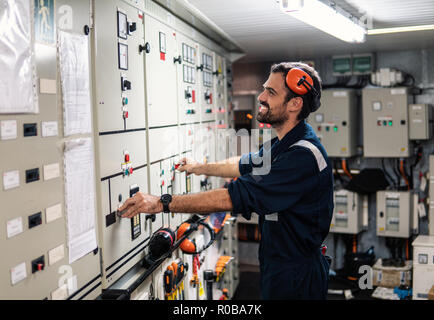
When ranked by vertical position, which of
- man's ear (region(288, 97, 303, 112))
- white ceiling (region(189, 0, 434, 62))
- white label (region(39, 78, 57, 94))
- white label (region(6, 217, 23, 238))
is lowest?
white label (region(6, 217, 23, 238))

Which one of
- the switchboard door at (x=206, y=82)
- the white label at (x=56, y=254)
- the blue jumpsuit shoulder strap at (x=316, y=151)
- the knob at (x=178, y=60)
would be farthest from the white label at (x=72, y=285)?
the switchboard door at (x=206, y=82)

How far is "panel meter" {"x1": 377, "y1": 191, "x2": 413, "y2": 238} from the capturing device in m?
6.51

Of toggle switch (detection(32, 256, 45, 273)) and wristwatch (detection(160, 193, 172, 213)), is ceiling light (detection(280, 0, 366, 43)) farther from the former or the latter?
toggle switch (detection(32, 256, 45, 273))

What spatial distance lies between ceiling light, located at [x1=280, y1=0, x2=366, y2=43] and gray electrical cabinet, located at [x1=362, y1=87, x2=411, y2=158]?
93.8 inches

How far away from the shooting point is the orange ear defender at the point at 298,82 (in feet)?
8.52


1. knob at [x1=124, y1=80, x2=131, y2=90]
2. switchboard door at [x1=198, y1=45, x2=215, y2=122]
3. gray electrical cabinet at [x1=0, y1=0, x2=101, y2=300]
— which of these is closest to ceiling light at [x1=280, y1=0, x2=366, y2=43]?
knob at [x1=124, y1=80, x2=131, y2=90]

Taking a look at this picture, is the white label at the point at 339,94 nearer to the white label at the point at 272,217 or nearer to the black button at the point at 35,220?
the white label at the point at 272,217

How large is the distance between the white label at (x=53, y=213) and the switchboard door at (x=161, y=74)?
1.32m

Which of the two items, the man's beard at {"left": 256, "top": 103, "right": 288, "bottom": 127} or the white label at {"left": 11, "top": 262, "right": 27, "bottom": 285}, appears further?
the man's beard at {"left": 256, "top": 103, "right": 288, "bottom": 127}

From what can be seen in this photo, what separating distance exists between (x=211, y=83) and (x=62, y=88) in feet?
10.5

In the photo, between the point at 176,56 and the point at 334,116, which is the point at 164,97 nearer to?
the point at 176,56

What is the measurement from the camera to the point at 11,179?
1.85 meters

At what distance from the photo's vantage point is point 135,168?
3098 millimetres

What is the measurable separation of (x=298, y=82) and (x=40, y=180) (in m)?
1.55
